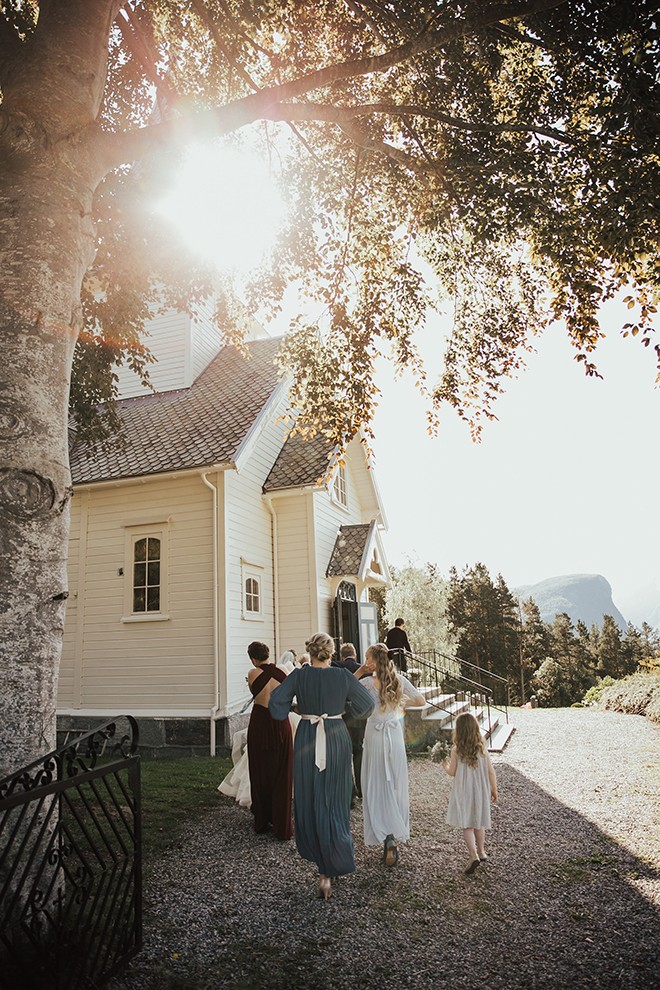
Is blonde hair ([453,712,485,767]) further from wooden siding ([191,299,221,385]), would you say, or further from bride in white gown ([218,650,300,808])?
wooden siding ([191,299,221,385])

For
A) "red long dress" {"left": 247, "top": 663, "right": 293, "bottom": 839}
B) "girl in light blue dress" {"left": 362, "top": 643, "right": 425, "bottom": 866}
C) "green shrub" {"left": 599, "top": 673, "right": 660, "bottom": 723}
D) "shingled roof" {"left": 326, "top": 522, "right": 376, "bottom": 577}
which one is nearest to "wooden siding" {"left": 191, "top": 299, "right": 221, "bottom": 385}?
"shingled roof" {"left": 326, "top": 522, "right": 376, "bottom": 577}

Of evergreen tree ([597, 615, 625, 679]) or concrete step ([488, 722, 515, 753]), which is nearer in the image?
concrete step ([488, 722, 515, 753])

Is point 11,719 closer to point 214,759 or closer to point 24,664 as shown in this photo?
point 24,664

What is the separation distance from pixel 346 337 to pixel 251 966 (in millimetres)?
6958

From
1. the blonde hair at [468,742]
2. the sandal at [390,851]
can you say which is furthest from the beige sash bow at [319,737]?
the sandal at [390,851]

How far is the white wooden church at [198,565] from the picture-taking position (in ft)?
39.5

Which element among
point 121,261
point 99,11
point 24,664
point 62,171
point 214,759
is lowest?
point 214,759

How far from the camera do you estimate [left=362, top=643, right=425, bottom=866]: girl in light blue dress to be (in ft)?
20.3

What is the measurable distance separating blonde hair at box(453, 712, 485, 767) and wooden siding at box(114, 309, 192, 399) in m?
13.2

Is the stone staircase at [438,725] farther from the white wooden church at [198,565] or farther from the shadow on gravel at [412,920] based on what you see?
the shadow on gravel at [412,920]

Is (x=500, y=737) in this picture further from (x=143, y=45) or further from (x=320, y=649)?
(x=143, y=45)

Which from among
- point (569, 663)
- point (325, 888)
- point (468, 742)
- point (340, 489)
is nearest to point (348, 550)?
point (340, 489)

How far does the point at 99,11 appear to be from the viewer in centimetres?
566

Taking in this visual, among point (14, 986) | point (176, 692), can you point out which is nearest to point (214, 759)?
point (176, 692)
